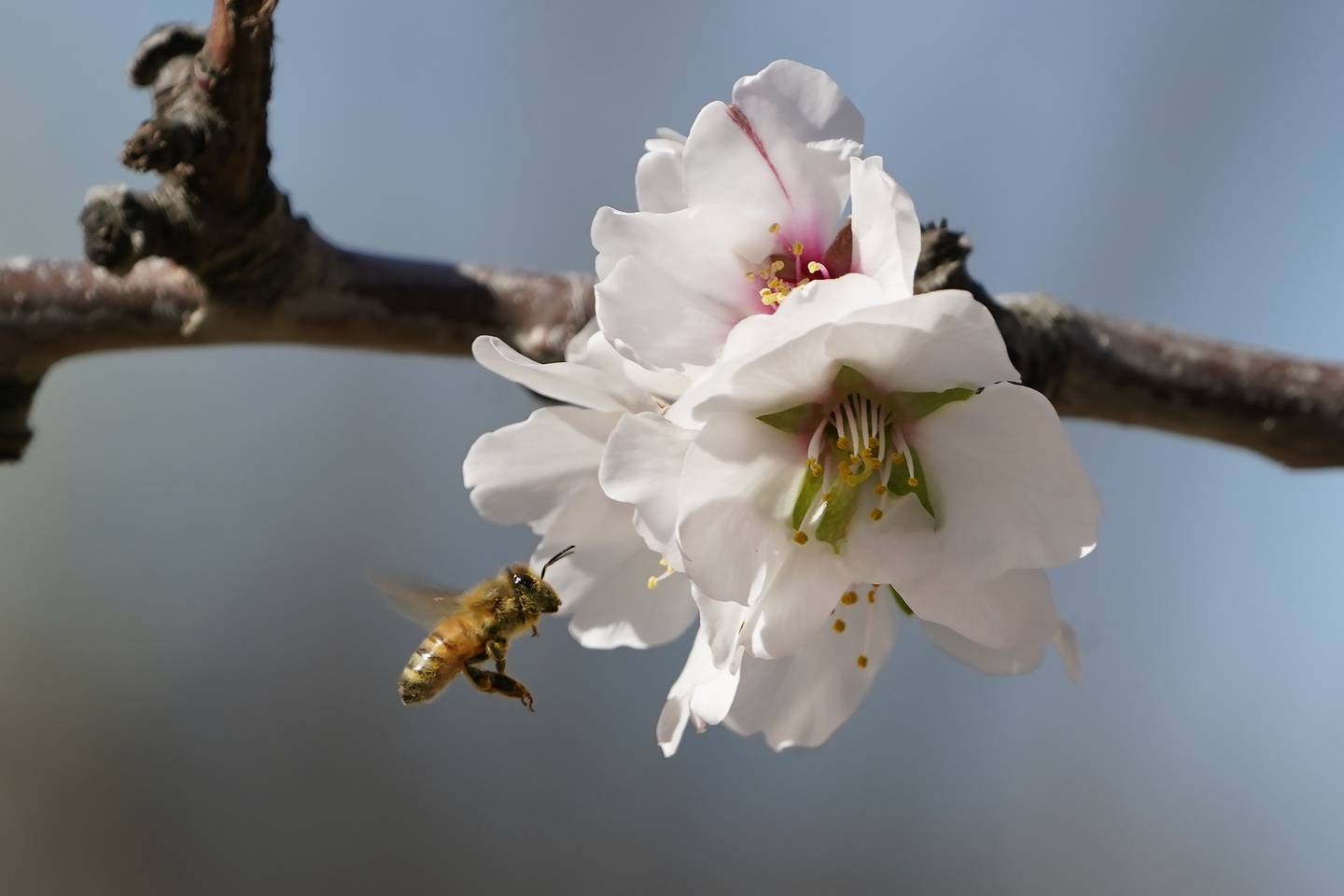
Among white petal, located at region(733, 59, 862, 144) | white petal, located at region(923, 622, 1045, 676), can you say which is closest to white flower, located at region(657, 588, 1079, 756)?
white petal, located at region(923, 622, 1045, 676)

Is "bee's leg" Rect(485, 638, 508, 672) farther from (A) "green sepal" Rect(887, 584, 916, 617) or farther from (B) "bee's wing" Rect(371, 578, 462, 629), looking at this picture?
(A) "green sepal" Rect(887, 584, 916, 617)

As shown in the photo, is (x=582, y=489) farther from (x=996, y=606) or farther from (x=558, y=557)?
(x=996, y=606)

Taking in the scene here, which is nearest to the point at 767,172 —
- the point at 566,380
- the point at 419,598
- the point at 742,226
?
the point at 742,226

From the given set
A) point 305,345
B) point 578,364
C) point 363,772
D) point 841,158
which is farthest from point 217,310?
point 363,772

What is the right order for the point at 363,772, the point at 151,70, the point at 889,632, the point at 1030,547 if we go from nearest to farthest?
the point at 1030,547
the point at 889,632
the point at 151,70
the point at 363,772

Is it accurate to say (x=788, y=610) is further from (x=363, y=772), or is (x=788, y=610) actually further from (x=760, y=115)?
(x=363, y=772)

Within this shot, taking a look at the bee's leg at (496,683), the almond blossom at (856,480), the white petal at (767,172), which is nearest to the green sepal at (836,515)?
the almond blossom at (856,480)
